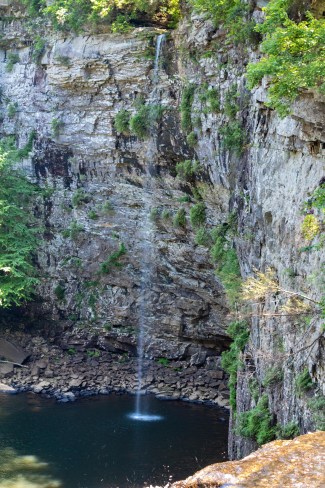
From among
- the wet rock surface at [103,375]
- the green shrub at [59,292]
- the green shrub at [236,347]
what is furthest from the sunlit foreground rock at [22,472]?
the green shrub at [59,292]

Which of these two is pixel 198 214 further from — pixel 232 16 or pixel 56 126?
pixel 56 126

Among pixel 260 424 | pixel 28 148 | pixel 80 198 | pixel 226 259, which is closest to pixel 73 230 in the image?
pixel 80 198

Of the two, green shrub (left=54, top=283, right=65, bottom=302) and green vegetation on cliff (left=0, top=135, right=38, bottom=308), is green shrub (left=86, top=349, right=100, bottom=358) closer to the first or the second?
green shrub (left=54, top=283, right=65, bottom=302)

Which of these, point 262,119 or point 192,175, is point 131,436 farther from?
point 262,119

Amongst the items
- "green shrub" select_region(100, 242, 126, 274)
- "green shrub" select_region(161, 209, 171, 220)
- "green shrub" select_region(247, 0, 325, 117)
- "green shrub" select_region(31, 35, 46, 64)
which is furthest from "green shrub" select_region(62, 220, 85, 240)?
"green shrub" select_region(247, 0, 325, 117)

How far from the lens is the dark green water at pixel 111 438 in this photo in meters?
15.9

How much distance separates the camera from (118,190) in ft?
73.5

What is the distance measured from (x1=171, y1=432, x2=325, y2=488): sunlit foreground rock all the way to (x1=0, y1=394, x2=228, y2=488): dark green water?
33.6 feet

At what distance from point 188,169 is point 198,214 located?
59.8 inches

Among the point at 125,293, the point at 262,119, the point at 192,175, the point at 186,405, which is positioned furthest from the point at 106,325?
the point at 262,119

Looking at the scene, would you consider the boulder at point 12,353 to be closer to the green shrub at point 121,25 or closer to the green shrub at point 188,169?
the green shrub at point 188,169

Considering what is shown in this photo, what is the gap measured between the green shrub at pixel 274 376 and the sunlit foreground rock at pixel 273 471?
678 cm

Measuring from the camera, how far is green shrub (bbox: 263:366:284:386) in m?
12.6

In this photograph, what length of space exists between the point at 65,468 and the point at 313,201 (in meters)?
10.0
